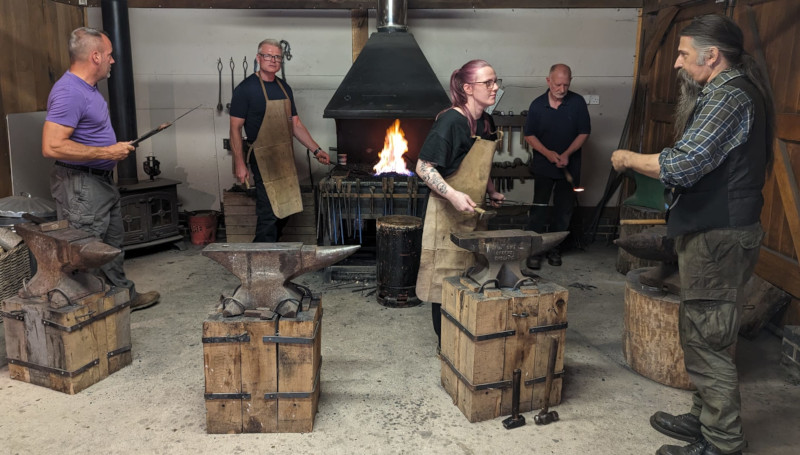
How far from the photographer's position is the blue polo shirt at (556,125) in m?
5.89

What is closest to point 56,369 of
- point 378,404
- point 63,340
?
point 63,340

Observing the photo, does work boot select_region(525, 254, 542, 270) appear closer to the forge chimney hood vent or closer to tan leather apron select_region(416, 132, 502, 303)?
the forge chimney hood vent

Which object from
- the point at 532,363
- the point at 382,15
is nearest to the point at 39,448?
the point at 532,363

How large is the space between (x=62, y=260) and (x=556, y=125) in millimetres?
4300

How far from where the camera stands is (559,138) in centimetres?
593

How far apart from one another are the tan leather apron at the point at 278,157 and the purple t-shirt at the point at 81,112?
1376 mm

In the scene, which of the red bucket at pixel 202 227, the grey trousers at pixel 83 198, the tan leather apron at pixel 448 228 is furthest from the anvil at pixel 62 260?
the red bucket at pixel 202 227

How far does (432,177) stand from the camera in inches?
130

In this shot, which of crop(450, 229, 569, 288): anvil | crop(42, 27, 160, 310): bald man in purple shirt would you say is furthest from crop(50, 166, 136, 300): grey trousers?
crop(450, 229, 569, 288): anvil

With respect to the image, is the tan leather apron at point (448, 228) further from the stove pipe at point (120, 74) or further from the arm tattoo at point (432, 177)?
the stove pipe at point (120, 74)

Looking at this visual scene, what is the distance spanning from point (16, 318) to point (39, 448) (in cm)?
86

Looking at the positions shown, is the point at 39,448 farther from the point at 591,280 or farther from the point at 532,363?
the point at 591,280

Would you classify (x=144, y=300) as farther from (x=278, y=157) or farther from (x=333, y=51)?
(x=333, y=51)

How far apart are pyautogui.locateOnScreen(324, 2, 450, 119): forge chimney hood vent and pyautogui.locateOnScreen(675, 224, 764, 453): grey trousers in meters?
3.03
